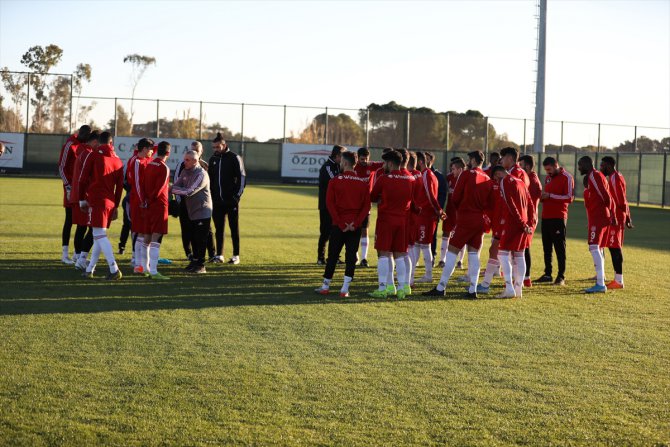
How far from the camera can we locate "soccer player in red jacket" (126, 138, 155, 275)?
1157 centimetres

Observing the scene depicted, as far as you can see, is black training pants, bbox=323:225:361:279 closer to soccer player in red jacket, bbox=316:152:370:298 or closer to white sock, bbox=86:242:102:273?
soccer player in red jacket, bbox=316:152:370:298

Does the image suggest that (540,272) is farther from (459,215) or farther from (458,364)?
(458,364)

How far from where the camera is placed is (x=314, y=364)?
7.11 meters

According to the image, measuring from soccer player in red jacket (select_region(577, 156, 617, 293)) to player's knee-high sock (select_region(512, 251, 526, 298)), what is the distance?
130cm

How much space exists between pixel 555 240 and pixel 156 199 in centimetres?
603

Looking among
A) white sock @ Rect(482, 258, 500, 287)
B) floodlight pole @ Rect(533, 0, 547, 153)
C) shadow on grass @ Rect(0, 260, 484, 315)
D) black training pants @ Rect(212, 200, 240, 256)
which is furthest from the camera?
floodlight pole @ Rect(533, 0, 547, 153)

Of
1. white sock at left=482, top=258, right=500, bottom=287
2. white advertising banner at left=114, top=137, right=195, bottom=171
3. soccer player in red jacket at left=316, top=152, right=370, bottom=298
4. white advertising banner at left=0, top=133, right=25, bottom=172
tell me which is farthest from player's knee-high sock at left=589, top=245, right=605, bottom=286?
white advertising banner at left=0, top=133, right=25, bottom=172

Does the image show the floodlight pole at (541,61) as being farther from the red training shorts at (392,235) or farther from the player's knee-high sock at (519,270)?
the red training shorts at (392,235)

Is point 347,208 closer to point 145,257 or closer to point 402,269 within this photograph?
point 402,269

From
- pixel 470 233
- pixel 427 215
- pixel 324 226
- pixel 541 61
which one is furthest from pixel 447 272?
pixel 541 61

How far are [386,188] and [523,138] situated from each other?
45.3 metres

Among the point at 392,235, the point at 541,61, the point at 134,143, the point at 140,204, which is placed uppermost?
the point at 541,61

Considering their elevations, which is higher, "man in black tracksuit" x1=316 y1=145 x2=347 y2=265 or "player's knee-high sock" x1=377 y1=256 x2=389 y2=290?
"man in black tracksuit" x1=316 y1=145 x2=347 y2=265

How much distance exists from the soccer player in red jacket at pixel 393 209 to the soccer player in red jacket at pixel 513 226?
1.24 metres
